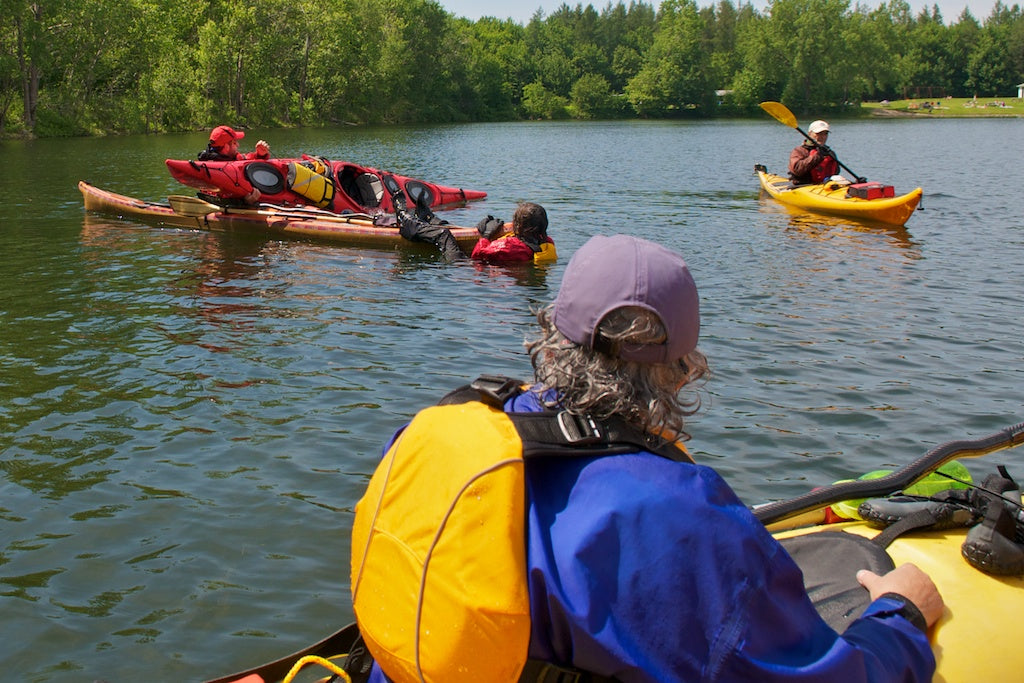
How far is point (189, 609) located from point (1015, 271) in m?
11.1

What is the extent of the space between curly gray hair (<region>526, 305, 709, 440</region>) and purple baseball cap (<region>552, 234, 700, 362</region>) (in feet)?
0.06

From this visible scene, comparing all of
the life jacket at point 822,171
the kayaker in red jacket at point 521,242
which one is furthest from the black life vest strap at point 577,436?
the life jacket at point 822,171

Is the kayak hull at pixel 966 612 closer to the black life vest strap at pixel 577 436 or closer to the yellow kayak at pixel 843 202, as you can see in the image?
the black life vest strap at pixel 577 436

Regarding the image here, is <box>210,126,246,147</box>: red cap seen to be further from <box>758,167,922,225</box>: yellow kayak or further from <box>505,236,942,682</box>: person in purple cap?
<box>505,236,942,682</box>: person in purple cap

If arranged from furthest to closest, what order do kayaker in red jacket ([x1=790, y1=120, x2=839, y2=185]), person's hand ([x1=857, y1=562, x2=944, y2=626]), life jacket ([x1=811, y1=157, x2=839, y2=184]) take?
life jacket ([x1=811, y1=157, x2=839, y2=184])
kayaker in red jacket ([x1=790, y1=120, x2=839, y2=185])
person's hand ([x1=857, y1=562, x2=944, y2=626])

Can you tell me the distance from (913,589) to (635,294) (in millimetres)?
1165

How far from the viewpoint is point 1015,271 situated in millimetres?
11953

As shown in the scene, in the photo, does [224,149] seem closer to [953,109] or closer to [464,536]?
[464,536]

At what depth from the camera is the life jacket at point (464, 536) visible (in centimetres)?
192

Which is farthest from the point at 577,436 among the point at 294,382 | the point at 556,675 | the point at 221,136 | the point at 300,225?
the point at 221,136

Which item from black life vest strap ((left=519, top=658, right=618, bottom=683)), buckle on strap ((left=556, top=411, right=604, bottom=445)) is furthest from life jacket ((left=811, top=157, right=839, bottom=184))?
black life vest strap ((left=519, top=658, right=618, bottom=683))

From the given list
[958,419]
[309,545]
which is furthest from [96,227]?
[958,419]

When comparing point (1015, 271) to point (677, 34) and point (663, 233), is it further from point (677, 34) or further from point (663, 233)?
point (677, 34)

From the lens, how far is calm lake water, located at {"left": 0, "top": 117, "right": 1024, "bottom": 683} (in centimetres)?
446
